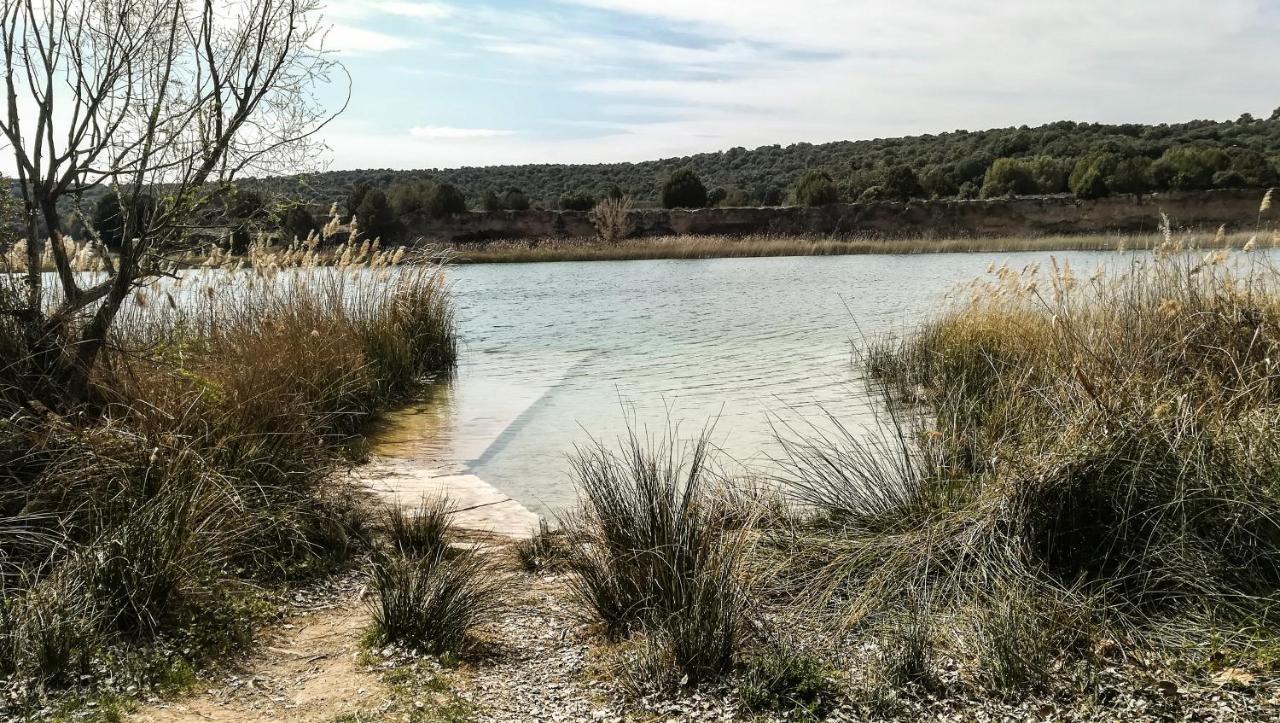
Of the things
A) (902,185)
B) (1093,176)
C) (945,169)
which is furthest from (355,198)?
(945,169)

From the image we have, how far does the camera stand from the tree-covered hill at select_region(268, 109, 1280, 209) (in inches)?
1491

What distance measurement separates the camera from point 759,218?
41.4 metres

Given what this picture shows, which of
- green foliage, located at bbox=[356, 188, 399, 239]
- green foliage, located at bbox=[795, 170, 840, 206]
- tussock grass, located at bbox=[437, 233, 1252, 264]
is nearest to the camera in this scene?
tussock grass, located at bbox=[437, 233, 1252, 264]

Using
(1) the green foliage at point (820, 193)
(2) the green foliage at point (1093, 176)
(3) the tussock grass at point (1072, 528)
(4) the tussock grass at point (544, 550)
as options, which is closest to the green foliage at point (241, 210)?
(4) the tussock grass at point (544, 550)

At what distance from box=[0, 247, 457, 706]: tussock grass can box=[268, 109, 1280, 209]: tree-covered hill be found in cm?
1781

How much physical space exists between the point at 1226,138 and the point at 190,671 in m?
64.7

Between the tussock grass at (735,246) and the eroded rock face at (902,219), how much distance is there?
1.06m

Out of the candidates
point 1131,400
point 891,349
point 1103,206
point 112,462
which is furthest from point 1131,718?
point 1103,206

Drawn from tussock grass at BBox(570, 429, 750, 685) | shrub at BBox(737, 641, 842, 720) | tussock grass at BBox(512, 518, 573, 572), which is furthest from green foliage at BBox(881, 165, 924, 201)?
shrub at BBox(737, 641, 842, 720)

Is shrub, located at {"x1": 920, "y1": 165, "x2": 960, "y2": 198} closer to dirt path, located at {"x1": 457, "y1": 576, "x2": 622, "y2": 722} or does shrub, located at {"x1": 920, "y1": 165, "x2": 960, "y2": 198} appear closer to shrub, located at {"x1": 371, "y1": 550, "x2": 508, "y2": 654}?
dirt path, located at {"x1": 457, "y1": 576, "x2": 622, "y2": 722}

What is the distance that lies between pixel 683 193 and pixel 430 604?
43.3 m

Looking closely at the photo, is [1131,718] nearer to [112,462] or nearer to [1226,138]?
[112,462]

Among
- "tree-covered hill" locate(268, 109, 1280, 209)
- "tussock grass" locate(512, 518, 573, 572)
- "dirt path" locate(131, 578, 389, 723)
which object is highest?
"tree-covered hill" locate(268, 109, 1280, 209)

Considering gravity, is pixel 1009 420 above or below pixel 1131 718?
above
